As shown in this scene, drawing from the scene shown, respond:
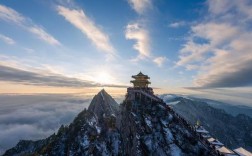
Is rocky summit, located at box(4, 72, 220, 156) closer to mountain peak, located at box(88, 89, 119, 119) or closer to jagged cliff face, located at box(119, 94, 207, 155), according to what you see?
jagged cliff face, located at box(119, 94, 207, 155)

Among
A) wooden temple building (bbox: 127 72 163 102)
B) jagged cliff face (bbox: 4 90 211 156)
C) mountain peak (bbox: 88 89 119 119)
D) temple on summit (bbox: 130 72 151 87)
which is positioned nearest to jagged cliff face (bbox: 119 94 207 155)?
jagged cliff face (bbox: 4 90 211 156)

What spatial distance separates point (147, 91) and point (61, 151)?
8370 centimetres

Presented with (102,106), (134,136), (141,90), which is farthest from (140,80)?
(102,106)

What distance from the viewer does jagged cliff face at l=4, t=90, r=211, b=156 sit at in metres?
80.8

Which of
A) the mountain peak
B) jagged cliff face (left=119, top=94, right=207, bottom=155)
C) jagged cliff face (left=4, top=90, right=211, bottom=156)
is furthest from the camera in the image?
the mountain peak

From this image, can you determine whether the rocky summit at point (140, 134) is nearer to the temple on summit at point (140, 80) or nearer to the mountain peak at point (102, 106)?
the temple on summit at point (140, 80)

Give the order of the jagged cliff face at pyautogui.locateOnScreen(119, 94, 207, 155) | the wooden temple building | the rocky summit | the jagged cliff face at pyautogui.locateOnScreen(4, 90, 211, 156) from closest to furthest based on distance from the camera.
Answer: the jagged cliff face at pyautogui.locateOnScreen(119, 94, 207, 155) → the rocky summit → the jagged cliff face at pyautogui.locateOnScreen(4, 90, 211, 156) → the wooden temple building

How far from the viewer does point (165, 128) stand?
85.4m

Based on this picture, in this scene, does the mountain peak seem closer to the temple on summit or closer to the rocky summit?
the rocky summit

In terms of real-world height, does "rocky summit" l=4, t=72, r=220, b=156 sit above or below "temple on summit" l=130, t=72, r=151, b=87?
below

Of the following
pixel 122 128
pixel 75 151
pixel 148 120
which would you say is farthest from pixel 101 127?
pixel 148 120

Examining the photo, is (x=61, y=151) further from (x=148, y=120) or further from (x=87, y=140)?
(x=148, y=120)

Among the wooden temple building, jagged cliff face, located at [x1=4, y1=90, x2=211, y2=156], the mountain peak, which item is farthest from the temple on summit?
the mountain peak

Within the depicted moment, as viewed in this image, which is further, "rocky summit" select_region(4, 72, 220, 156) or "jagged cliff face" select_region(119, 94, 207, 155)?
"rocky summit" select_region(4, 72, 220, 156)
